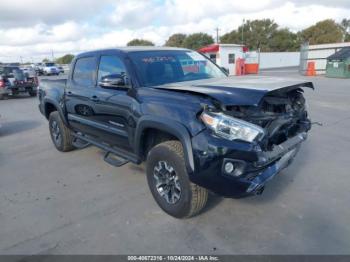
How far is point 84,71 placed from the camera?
16.1ft

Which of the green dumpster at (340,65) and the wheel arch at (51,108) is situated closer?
the wheel arch at (51,108)

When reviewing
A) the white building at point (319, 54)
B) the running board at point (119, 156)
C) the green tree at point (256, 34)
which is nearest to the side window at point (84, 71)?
the running board at point (119, 156)

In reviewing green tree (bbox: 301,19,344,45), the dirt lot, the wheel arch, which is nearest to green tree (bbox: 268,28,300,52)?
green tree (bbox: 301,19,344,45)

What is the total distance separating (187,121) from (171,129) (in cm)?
21

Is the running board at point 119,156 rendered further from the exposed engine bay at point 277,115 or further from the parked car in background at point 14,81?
the parked car in background at point 14,81

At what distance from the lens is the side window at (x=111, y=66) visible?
3.97 metres

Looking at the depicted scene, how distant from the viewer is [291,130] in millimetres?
3508

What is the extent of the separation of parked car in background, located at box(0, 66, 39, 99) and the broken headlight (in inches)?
606

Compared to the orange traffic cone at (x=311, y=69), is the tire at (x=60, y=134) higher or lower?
higher

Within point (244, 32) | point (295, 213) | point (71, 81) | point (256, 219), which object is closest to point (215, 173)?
point (256, 219)

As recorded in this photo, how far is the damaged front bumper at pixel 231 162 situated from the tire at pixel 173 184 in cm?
22

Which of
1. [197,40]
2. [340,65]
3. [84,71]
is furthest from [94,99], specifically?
[197,40]

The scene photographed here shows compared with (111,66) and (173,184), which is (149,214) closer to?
(173,184)

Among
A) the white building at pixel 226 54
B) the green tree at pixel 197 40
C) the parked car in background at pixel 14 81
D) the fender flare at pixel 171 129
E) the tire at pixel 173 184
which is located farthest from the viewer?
the green tree at pixel 197 40
